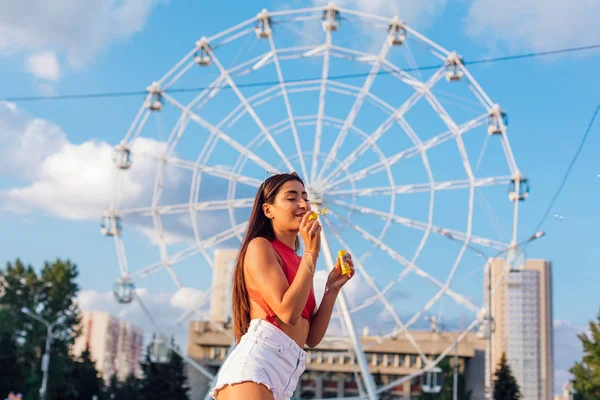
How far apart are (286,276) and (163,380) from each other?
74.8 meters

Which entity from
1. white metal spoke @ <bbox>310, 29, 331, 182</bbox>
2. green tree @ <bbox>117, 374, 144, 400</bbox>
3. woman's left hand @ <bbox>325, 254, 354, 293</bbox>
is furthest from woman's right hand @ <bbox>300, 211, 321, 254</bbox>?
green tree @ <bbox>117, 374, 144, 400</bbox>

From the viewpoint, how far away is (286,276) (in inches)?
172

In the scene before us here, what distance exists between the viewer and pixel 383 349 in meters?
111

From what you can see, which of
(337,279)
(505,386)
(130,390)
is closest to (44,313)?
(130,390)

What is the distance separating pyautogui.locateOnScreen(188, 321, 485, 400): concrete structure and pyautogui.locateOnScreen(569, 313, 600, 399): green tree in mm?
61132

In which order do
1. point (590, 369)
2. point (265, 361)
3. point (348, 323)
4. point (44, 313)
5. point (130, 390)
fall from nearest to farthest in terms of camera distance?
point (265, 361) → point (348, 323) → point (590, 369) → point (44, 313) → point (130, 390)

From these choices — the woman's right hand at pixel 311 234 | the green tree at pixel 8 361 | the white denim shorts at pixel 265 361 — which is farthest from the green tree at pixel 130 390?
the woman's right hand at pixel 311 234

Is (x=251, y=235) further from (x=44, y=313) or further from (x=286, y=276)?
(x=44, y=313)

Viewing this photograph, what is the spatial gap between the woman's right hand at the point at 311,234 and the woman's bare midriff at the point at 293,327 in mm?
364

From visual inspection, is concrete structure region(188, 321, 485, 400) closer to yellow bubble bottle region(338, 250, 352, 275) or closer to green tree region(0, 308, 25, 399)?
green tree region(0, 308, 25, 399)

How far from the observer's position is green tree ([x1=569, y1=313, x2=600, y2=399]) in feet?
141

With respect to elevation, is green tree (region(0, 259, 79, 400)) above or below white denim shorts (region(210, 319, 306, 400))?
above

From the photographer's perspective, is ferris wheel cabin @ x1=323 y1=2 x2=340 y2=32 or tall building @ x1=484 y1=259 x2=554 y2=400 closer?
ferris wheel cabin @ x1=323 y1=2 x2=340 y2=32

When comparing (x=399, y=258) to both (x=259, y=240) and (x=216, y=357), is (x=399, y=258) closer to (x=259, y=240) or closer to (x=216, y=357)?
(x=259, y=240)
